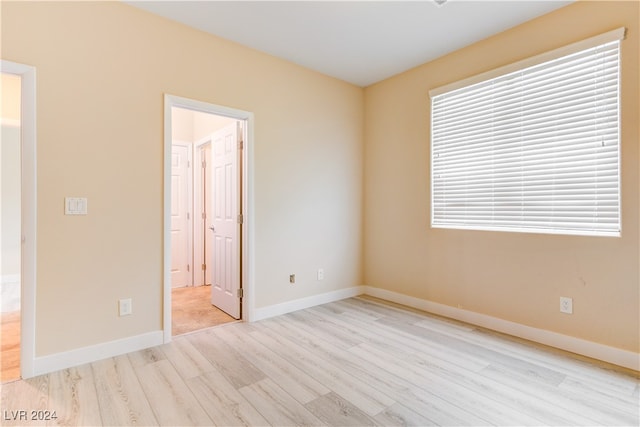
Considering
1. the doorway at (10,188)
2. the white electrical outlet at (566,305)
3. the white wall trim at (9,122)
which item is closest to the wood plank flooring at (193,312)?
the doorway at (10,188)

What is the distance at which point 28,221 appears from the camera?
2137mm

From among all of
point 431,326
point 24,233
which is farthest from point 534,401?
point 24,233

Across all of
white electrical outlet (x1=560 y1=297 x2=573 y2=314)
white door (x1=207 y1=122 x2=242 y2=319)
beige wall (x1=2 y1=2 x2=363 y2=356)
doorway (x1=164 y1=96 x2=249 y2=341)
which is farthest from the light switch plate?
white electrical outlet (x1=560 y1=297 x2=573 y2=314)

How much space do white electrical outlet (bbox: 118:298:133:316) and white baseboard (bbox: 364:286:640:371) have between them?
2.89 meters

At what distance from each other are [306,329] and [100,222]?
2022mm

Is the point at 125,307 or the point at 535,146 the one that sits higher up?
the point at 535,146

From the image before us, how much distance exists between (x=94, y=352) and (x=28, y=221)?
3.56 feet

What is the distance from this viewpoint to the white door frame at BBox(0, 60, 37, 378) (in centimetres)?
212

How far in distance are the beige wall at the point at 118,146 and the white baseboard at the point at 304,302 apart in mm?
90

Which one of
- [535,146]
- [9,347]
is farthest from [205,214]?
[535,146]

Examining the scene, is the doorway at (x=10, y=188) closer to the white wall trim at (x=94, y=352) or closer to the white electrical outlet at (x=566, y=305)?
the white wall trim at (x=94, y=352)

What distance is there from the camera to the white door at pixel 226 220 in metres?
3.36

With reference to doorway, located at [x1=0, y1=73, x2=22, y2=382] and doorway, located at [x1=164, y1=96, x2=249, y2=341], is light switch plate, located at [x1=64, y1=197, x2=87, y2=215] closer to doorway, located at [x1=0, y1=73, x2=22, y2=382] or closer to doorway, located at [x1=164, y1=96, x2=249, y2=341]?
doorway, located at [x1=164, y1=96, x2=249, y2=341]

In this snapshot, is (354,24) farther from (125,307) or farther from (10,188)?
(10,188)
